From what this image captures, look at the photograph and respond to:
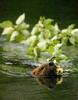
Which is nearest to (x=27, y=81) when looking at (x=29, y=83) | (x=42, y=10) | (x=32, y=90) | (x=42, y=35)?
(x=29, y=83)

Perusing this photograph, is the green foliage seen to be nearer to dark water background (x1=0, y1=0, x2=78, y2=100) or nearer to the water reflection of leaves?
dark water background (x1=0, y1=0, x2=78, y2=100)

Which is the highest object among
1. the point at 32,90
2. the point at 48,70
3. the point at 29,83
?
the point at 48,70

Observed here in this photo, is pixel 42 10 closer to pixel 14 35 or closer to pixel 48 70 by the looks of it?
pixel 48 70

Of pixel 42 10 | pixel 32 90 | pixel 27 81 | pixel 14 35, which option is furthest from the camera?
pixel 42 10

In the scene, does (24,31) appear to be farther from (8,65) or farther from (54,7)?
(54,7)

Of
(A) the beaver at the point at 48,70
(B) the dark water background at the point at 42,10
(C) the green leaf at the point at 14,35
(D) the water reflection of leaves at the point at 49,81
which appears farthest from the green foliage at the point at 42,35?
(B) the dark water background at the point at 42,10

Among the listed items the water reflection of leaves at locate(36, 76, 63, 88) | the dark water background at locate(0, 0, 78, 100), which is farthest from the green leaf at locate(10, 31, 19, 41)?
the water reflection of leaves at locate(36, 76, 63, 88)

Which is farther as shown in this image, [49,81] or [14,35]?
[49,81]

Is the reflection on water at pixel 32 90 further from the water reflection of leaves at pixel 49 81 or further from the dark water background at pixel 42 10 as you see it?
the dark water background at pixel 42 10

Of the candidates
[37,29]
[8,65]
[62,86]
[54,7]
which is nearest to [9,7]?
[54,7]
